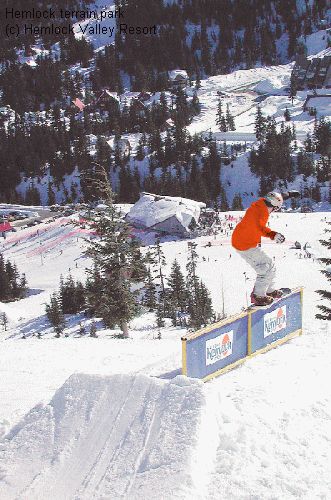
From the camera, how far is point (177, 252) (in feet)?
233

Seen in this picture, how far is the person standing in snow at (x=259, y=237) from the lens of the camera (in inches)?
423

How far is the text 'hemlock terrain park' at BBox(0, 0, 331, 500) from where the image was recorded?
24.7 ft

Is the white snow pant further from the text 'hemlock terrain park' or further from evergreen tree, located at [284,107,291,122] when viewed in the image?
evergreen tree, located at [284,107,291,122]

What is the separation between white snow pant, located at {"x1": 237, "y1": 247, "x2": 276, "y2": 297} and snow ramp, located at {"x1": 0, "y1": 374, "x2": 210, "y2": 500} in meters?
3.54

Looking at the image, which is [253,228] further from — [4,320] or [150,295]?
[4,320]

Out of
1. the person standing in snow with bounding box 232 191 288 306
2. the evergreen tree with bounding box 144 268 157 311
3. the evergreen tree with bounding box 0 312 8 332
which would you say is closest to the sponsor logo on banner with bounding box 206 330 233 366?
the person standing in snow with bounding box 232 191 288 306

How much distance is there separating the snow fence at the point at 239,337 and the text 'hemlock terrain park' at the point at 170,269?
0.05 m

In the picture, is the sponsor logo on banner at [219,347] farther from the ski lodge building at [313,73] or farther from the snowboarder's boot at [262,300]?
the ski lodge building at [313,73]

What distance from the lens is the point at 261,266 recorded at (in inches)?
444

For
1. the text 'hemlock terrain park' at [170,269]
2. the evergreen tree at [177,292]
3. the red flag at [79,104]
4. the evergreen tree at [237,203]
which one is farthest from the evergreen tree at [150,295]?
the red flag at [79,104]

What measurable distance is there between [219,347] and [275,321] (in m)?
2.28

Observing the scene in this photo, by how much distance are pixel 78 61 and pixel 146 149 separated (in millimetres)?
84276

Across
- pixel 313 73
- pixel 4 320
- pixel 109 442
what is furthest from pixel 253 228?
pixel 313 73

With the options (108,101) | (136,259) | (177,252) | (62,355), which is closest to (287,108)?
(108,101)
